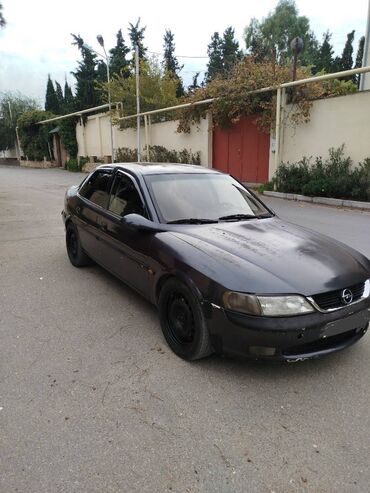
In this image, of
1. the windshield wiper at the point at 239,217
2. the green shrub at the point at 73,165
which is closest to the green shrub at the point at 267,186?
the windshield wiper at the point at 239,217

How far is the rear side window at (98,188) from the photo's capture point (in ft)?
15.5

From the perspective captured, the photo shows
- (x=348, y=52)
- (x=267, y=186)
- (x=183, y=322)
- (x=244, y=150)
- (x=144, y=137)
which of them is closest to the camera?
(x=183, y=322)

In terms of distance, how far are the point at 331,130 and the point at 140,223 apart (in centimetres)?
1055

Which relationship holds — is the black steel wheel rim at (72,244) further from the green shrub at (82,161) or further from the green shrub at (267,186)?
the green shrub at (82,161)

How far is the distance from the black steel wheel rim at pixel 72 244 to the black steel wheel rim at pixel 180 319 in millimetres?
2696

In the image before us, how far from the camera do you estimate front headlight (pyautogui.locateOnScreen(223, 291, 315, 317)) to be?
8.59ft

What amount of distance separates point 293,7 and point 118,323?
44.6m

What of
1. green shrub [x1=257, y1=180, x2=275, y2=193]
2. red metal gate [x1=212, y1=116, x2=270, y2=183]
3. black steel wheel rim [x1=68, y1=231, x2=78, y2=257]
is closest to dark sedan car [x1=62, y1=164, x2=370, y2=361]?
black steel wheel rim [x1=68, y1=231, x2=78, y2=257]

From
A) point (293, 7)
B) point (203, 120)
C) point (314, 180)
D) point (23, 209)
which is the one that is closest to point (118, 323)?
point (23, 209)

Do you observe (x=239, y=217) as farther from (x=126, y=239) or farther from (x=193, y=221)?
(x=126, y=239)

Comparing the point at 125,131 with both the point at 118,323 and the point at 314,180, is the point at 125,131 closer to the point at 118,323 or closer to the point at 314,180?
the point at 314,180

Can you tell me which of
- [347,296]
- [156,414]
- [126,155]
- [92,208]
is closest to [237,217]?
[347,296]

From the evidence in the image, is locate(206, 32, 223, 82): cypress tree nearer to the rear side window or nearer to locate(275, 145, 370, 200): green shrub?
locate(275, 145, 370, 200): green shrub

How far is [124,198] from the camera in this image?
427 centimetres
